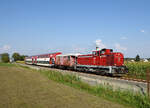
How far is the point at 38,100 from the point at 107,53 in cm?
1436

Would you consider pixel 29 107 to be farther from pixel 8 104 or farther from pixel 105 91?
pixel 105 91

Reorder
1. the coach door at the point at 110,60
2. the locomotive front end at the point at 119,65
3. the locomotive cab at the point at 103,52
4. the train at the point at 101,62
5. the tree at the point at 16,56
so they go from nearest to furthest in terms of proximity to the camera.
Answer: the locomotive front end at the point at 119,65 → the train at the point at 101,62 → the coach door at the point at 110,60 → the locomotive cab at the point at 103,52 → the tree at the point at 16,56

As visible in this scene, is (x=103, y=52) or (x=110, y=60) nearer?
(x=110, y=60)

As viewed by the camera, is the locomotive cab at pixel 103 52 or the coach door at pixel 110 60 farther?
the locomotive cab at pixel 103 52

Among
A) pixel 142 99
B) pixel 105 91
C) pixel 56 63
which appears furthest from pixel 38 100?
pixel 56 63

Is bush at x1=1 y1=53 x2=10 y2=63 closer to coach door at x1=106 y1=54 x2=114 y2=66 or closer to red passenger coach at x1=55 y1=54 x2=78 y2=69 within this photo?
red passenger coach at x1=55 y1=54 x2=78 y2=69

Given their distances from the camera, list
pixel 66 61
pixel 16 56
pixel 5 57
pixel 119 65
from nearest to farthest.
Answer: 1. pixel 119 65
2. pixel 66 61
3. pixel 5 57
4. pixel 16 56

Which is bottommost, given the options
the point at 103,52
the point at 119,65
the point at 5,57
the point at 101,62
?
the point at 119,65

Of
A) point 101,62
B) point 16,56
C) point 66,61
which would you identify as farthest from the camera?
point 16,56

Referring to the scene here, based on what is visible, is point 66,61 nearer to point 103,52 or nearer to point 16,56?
point 103,52

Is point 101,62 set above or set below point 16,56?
below

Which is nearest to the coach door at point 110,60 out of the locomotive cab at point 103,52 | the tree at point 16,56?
the locomotive cab at point 103,52

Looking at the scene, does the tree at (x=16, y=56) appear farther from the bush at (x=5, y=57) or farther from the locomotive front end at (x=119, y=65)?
the locomotive front end at (x=119, y=65)

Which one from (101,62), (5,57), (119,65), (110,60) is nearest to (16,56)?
(5,57)
